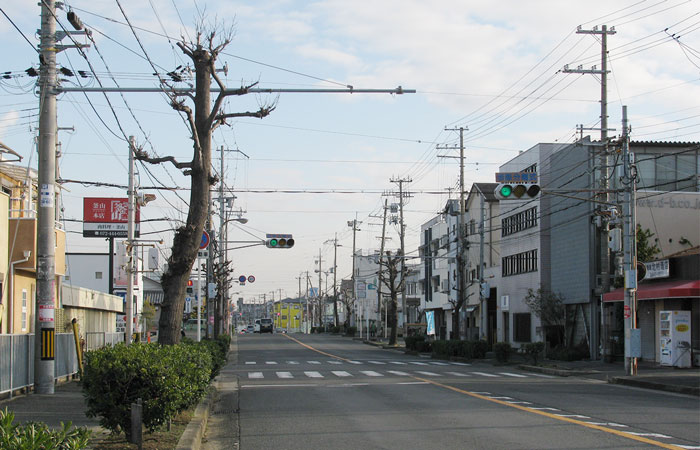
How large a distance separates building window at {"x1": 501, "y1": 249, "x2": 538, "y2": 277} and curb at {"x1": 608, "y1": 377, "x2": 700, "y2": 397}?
72.2ft

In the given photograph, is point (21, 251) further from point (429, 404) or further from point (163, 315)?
point (429, 404)

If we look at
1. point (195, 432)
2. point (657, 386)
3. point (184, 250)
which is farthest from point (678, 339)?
point (195, 432)

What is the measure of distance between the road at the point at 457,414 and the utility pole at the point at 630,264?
223cm

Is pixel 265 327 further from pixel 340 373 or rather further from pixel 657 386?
pixel 657 386

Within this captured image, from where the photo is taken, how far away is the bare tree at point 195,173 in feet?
47.5

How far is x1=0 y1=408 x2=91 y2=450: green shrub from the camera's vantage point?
205 inches

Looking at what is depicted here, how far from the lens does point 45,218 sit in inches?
698

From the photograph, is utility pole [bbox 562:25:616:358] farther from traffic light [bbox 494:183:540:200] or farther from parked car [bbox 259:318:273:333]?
parked car [bbox 259:318:273:333]

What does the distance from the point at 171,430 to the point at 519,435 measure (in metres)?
5.43

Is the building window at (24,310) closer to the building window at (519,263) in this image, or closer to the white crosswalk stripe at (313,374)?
the white crosswalk stripe at (313,374)

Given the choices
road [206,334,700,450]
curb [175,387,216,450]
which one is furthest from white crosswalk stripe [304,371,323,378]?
curb [175,387,216,450]

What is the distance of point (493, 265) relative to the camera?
2243 inches

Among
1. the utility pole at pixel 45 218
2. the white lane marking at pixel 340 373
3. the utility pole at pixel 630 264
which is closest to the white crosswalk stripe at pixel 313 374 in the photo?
the white lane marking at pixel 340 373

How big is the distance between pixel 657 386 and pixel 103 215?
37.8 metres
